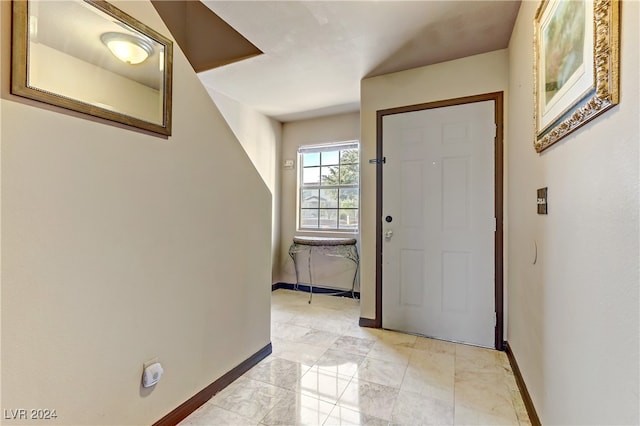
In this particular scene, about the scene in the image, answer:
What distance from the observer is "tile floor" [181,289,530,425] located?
1.53m

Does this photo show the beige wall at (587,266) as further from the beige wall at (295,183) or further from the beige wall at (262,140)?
the beige wall at (262,140)

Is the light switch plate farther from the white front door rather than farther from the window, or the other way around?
the window

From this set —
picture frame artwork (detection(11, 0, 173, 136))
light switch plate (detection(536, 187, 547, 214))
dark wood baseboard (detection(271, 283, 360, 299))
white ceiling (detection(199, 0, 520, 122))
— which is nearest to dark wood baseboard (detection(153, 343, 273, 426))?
picture frame artwork (detection(11, 0, 173, 136))

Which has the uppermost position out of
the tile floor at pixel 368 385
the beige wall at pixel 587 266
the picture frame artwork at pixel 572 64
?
the picture frame artwork at pixel 572 64

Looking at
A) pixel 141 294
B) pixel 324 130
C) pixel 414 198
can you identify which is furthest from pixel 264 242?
pixel 324 130

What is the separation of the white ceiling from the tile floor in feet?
7.64

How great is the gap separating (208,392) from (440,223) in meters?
2.08

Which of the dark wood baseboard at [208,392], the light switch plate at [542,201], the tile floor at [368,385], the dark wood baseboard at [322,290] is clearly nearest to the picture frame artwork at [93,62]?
the dark wood baseboard at [208,392]

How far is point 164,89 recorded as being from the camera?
140 cm

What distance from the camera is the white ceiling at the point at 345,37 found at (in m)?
1.82

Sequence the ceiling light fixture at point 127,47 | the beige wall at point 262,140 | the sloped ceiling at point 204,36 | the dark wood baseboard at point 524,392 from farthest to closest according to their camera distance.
A: the beige wall at point 262,140 < the sloped ceiling at point 204,36 < the dark wood baseboard at point 524,392 < the ceiling light fixture at point 127,47

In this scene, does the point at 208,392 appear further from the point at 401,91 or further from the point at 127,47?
the point at 401,91

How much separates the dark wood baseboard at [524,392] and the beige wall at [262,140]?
7.99 ft

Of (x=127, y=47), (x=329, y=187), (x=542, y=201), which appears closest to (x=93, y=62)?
(x=127, y=47)
